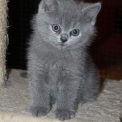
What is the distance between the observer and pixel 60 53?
184 centimetres

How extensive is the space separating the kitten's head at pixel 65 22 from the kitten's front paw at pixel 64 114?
381mm

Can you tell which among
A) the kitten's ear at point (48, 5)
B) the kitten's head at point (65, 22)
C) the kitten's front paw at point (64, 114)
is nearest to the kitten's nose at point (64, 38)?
the kitten's head at point (65, 22)

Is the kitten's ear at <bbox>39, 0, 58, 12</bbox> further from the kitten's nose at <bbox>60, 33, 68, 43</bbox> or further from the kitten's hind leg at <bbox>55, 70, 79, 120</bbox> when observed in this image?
the kitten's hind leg at <bbox>55, 70, 79, 120</bbox>

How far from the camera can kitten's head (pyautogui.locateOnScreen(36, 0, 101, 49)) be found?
1751mm

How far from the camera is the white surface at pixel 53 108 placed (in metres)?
1.84

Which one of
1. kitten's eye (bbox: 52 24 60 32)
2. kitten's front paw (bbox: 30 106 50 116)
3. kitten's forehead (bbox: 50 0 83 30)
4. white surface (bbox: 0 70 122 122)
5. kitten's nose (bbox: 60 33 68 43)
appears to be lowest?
white surface (bbox: 0 70 122 122)

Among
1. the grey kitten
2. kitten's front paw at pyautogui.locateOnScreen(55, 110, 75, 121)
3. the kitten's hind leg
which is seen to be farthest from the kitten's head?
kitten's front paw at pyautogui.locateOnScreen(55, 110, 75, 121)

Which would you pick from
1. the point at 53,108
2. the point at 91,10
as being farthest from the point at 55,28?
the point at 53,108

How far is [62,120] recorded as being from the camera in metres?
1.80

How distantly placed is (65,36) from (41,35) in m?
0.17

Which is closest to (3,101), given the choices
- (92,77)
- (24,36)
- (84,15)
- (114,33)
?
(92,77)

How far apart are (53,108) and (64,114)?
0.15 metres

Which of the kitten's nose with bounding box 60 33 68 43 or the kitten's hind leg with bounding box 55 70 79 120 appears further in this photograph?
the kitten's hind leg with bounding box 55 70 79 120

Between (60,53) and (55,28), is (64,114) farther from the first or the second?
(55,28)
